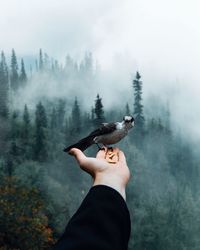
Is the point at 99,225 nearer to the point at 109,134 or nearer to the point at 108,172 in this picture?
the point at 108,172

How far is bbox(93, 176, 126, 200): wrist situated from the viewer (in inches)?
69.2

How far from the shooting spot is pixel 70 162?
35.9m

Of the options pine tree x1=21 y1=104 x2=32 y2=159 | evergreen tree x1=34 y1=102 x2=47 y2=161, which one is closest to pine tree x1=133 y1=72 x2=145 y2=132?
evergreen tree x1=34 y1=102 x2=47 y2=161

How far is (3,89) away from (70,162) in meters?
7.71

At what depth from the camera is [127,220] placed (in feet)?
5.16

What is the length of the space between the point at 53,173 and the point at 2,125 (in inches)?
199

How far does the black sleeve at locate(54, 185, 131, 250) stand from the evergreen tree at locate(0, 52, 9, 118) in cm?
3539

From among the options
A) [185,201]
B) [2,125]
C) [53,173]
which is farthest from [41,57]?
[185,201]

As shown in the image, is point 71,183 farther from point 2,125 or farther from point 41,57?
point 41,57

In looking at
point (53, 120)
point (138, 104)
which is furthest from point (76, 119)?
point (138, 104)

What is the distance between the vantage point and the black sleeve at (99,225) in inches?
55.8

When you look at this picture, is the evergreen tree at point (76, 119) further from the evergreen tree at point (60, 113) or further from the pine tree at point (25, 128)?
the pine tree at point (25, 128)

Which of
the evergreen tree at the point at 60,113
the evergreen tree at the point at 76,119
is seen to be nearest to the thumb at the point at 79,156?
the evergreen tree at the point at 76,119

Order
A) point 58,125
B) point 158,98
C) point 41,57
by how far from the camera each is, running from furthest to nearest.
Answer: point 158,98 < point 41,57 < point 58,125
